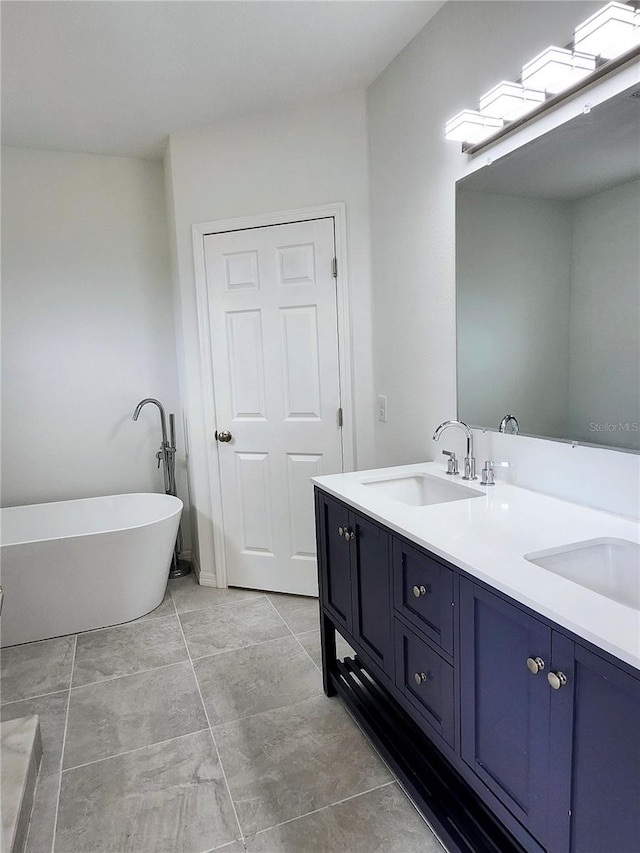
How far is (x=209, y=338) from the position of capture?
9.87 ft

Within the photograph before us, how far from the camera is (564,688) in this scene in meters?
0.94

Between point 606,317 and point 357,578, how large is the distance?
1.12 m

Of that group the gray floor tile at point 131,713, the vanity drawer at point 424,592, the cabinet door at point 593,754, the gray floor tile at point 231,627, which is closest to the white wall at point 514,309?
the vanity drawer at point 424,592

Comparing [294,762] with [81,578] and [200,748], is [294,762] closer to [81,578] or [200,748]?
[200,748]

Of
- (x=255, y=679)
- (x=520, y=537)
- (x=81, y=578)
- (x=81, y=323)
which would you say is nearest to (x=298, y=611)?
(x=255, y=679)

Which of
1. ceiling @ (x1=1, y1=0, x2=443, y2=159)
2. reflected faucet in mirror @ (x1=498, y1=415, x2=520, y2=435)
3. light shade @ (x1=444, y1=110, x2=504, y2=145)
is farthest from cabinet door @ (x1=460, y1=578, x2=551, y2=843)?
ceiling @ (x1=1, y1=0, x2=443, y2=159)

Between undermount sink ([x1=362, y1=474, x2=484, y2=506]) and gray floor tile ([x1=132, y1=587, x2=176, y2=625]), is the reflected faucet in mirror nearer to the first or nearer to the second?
undermount sink ([x1=362, y1=474, x2=484, y2=506])

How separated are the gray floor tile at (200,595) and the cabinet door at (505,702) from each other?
201cm

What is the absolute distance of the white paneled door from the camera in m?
2.83

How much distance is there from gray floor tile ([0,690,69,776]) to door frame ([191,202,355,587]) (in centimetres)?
119

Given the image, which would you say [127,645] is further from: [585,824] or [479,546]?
[585,824]

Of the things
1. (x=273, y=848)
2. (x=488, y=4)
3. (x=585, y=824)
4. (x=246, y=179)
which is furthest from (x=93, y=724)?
(x=488, y=4)

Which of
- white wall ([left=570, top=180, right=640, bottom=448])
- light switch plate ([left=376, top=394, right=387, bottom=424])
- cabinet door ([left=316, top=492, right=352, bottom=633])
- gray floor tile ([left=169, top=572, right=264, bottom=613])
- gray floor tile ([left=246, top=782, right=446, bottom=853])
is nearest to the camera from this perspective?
white wall ([left=570, top=180, right=640, bottom=448])

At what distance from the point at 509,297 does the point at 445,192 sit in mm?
584
